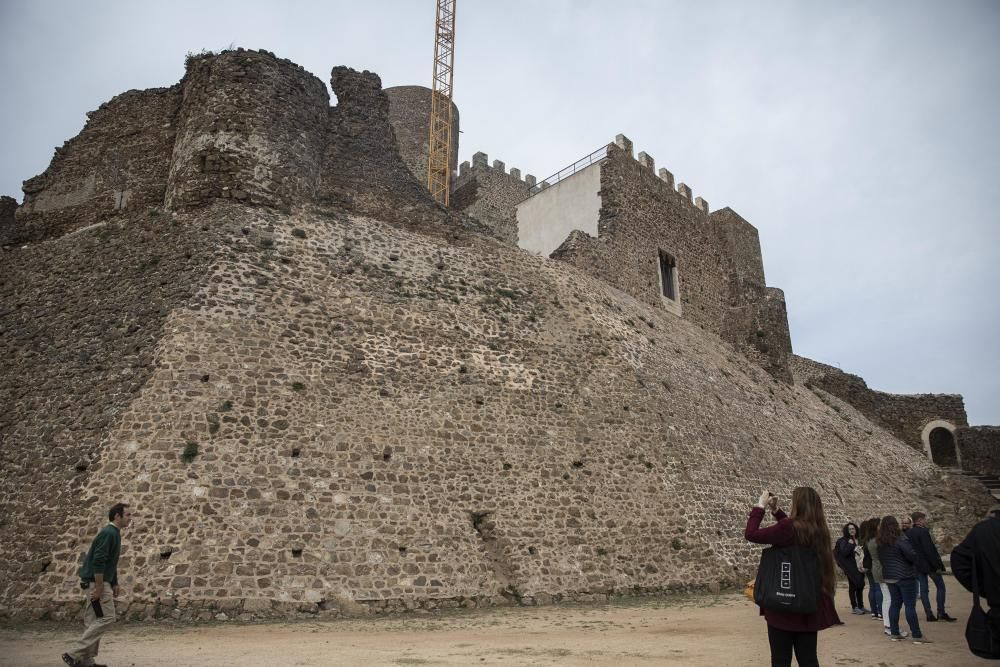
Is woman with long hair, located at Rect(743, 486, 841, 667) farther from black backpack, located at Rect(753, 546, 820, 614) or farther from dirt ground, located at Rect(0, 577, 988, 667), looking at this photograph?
dirt ground, located at Rect(0, 577, 988, 667)

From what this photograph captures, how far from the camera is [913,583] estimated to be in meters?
7.30

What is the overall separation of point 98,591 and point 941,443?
116ft

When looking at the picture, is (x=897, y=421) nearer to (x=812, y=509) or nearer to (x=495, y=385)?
(x=495, y=385)

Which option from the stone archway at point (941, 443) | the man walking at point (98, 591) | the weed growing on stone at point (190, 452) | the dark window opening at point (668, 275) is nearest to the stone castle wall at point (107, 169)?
the weed growing on stone at point (190, 452)

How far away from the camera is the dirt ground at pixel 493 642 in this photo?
588 centimetres

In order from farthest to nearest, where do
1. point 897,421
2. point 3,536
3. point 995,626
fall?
point 897,421 → point 3,536 → point 995,626

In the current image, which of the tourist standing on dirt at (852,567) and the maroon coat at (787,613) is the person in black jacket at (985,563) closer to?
the maroon coat at (787,613)

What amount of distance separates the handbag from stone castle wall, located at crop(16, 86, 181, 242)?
13366 mm

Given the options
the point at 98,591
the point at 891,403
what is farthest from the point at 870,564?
the point at 891,403

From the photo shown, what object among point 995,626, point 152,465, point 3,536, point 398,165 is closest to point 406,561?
point 152,465

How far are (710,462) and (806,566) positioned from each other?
9.36m

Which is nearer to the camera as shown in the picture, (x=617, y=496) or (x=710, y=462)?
(x=617, y=496)

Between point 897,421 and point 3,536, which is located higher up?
point 897,421

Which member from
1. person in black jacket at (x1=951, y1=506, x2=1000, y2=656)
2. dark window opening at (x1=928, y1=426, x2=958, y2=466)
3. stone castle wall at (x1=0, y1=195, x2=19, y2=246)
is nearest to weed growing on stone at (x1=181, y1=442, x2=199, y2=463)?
person in black jacket at (x1=951, y1=506, x2=1000, y2=656)
